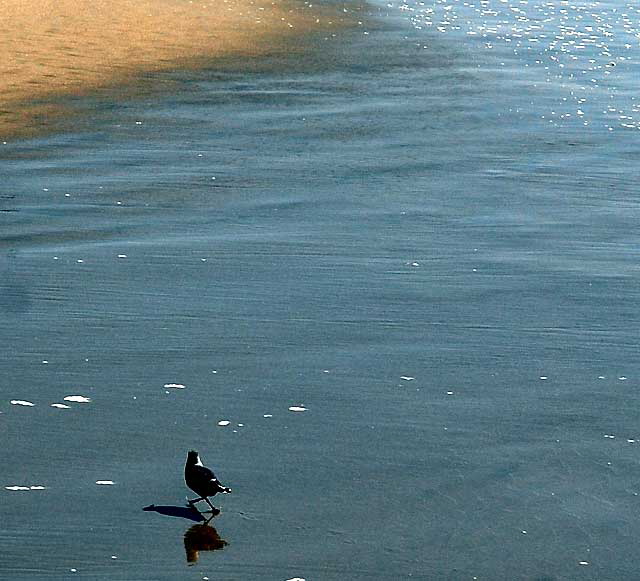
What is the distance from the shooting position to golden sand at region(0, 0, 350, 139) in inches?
517

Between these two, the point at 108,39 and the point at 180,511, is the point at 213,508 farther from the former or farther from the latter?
the point at 108,39

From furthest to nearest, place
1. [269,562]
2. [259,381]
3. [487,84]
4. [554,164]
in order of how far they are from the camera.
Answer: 1. [487,84]
2. [554,164]
3. [259,381]
4. [269,562]

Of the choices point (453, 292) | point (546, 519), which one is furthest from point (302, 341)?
Answer: point (546, 519)

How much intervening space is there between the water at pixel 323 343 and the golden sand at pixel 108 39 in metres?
0.92

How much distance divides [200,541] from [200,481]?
229 millimetres

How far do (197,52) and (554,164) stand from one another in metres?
6.38

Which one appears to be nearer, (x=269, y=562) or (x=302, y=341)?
(x=269, y=562)

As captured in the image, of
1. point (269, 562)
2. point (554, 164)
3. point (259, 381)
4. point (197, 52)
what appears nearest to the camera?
point (269, 562)

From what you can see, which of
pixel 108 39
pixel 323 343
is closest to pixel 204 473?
pixel 323 343

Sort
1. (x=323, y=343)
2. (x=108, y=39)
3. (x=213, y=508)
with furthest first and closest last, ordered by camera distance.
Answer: (x=108, y=39) < (x=323, y=343) < (x=213, y=508)

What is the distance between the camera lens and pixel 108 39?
1644cm

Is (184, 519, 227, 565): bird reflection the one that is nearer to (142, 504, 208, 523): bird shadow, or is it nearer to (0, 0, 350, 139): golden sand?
(142, 504, 208, 523): bird shadow

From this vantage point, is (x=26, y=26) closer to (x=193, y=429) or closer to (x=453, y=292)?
(x=453, y=292)

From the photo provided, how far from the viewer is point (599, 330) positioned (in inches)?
273
